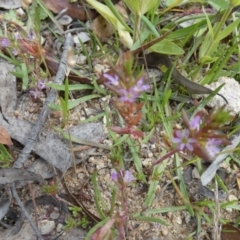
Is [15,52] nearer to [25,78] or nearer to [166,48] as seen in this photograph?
[25,78]

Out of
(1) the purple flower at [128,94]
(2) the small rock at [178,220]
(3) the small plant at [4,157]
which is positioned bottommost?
(2) the small rock at [178,220]

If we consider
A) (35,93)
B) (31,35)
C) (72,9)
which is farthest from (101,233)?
(72,9)

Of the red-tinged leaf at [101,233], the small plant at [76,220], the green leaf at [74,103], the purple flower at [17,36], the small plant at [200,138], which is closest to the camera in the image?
the small plant at [200,138]

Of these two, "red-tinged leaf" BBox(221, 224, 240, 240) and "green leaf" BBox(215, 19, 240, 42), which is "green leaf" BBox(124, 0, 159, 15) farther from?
"red-tinged leaf" BBox(221, 224, 240, 240)

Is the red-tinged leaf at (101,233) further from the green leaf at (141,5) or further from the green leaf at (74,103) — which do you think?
the green leaf at (141,5)

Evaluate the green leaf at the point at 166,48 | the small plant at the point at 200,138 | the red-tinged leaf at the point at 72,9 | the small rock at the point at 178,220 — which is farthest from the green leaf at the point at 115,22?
the small plant at the point at 200,138

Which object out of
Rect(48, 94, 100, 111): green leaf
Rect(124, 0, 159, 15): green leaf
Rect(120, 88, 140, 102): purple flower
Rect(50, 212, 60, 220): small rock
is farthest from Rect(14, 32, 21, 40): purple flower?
Rect(120, 88, 140, 102): purple flower
